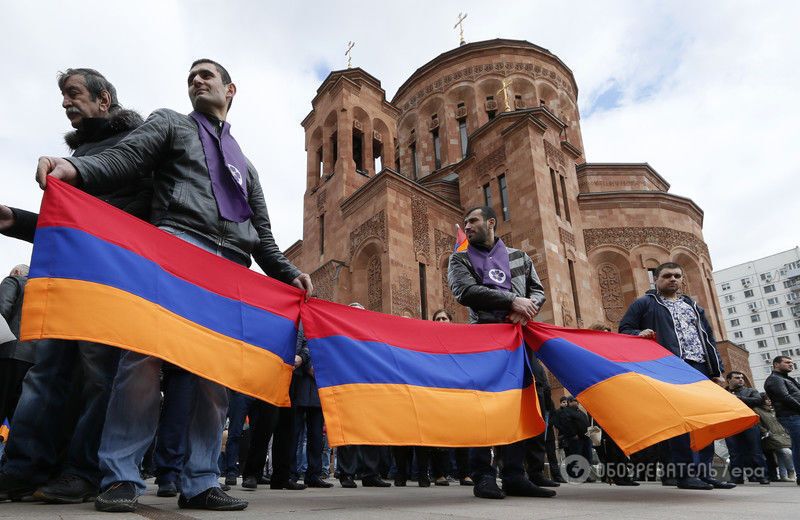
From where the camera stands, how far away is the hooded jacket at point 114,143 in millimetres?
3023

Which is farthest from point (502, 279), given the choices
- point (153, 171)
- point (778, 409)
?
point (778, 409)

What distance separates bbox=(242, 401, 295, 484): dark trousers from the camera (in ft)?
15.1

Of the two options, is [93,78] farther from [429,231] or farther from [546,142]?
[546,142]

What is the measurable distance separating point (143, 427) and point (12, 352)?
6.82 feet

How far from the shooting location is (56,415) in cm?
283

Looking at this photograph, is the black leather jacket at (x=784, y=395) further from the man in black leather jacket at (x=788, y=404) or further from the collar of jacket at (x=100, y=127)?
the collar of jacket at (x=100, y=127)

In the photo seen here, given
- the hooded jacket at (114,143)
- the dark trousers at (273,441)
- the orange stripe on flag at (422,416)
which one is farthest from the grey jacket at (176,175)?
the dark trousers at (273,441)

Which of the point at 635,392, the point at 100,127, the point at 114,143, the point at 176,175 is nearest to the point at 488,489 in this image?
the point at 635,392

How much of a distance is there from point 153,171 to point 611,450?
5.48m

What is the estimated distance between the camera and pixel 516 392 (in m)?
3.61

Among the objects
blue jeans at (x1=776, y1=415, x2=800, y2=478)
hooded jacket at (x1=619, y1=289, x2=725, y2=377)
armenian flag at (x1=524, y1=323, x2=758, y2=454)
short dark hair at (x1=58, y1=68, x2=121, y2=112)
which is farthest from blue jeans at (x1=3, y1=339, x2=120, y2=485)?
blue jeans at (x1=776, y1=415, x2=800, y2=478)

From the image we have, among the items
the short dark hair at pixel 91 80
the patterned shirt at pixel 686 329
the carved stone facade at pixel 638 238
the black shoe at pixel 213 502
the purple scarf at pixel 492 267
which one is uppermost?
the carved stone facade at pixel 638 238

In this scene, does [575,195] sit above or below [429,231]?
above

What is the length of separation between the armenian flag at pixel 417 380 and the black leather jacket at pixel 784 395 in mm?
4414
